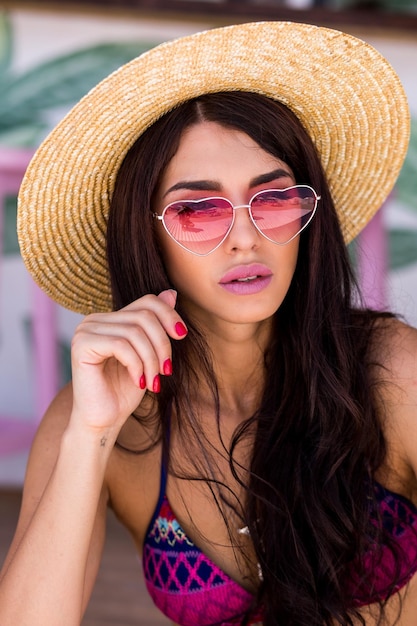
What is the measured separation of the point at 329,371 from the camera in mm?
1805

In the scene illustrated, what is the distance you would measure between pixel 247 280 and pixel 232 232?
10 centimetres

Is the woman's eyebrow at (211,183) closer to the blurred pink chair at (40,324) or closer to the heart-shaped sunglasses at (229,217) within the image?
the heart-shaped sunglasses at (229,217)

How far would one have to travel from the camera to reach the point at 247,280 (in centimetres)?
166

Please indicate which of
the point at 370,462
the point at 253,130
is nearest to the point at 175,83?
the point at 253,130

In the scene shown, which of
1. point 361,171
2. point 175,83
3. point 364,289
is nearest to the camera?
point 175,83

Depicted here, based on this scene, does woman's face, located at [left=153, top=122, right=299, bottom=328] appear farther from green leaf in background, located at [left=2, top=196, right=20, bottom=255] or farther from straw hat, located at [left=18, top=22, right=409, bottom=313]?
green leaf in background, located at [left=2, top=196, right=20, bottom=255]

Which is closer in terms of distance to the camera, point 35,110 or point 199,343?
point 199,343

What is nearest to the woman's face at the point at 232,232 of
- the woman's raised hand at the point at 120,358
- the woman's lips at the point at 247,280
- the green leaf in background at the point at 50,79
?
the woman's lips at the point at 247,280

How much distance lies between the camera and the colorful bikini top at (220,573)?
174 centimetres

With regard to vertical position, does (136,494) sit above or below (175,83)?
below

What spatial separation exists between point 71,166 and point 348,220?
2.29ft

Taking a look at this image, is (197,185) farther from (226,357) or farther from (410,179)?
(410,179)

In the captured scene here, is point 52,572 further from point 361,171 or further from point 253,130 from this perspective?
point 361,171

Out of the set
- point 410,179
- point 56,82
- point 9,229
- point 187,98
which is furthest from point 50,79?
point 187,98
